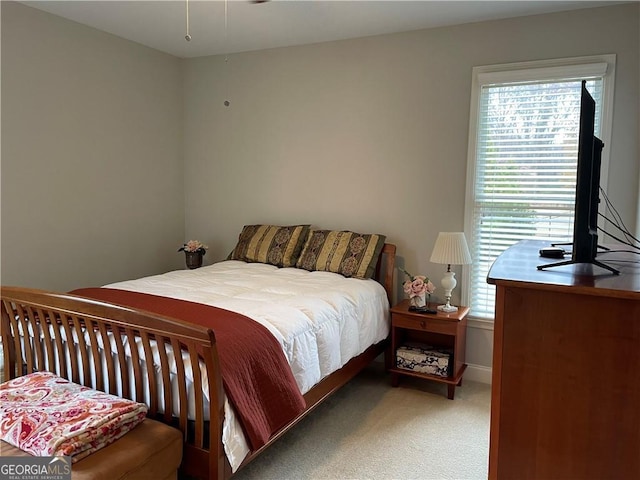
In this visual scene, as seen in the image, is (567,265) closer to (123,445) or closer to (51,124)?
Result: (123,445)

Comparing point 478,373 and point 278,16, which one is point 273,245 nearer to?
point 278,16

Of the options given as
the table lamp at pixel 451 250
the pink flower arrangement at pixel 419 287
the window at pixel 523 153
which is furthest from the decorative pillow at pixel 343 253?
the window at pixel 523 153

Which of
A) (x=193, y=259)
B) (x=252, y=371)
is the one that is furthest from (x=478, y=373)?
(x=193, y=259)

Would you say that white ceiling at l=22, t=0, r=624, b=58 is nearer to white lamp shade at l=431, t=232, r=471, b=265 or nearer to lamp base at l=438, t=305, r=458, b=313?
white lamp shade at l=431, t=232, r=471, b=265

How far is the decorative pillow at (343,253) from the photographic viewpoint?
355 centimetres

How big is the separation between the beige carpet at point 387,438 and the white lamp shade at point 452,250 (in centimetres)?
93

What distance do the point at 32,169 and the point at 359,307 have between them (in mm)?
2452

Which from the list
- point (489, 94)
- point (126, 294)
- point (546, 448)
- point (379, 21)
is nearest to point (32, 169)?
point (126, 294)

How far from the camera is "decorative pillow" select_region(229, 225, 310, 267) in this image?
385 cm

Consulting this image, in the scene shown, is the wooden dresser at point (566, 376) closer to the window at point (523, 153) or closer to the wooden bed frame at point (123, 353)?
the wooden bed frame at point (123, 353)

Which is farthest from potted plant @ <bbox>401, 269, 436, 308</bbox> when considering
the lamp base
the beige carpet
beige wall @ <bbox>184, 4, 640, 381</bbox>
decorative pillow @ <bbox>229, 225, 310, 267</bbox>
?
decorative pillow @ <bbox>229, 225, 310, 267</bbox>

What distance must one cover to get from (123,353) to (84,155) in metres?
2.25

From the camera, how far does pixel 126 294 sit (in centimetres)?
266

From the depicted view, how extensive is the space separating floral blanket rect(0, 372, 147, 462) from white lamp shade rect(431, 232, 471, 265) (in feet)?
6.84
